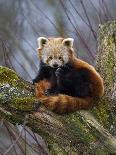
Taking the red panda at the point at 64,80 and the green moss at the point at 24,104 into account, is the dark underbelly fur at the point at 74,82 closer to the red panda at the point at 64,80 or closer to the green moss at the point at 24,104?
the red panda at the point at 64,80

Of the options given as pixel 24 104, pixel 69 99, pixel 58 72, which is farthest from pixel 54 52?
pixel 24 104

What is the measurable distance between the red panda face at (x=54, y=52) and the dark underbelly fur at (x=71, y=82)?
0.24 ft

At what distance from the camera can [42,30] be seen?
11.9m

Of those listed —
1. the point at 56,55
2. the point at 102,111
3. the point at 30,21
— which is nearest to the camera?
the point at 102,111

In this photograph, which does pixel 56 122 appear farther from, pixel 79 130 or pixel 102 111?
pixel 102 111

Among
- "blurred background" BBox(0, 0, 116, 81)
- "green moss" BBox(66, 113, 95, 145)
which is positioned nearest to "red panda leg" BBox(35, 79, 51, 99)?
"green moss" BBox(66, 113, 95, 145)

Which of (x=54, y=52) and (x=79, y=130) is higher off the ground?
(x=54, y=52)

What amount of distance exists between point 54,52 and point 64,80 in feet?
1.24

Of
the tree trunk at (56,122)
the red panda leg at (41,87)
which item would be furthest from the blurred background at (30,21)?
the tree trunk at (56,122)

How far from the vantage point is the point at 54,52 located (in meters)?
5.80

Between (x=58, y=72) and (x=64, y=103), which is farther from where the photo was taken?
(x=58, y=72)

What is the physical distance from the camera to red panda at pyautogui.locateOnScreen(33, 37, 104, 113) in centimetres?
522

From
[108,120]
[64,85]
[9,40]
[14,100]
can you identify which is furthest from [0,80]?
[9,40]

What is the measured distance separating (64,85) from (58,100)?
0.37 m
